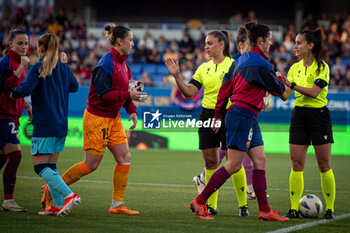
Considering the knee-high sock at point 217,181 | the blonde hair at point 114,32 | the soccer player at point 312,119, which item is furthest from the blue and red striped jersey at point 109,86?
the soccer player at point 312,119

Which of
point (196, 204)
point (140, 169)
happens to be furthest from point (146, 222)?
point (140, 169)

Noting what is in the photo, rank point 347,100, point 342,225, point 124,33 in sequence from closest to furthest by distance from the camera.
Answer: point 342,225 < point 124,33 < point 347,100

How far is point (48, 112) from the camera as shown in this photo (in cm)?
642

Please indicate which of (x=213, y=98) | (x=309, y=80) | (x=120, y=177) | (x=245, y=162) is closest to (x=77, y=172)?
(x=120, y=177)

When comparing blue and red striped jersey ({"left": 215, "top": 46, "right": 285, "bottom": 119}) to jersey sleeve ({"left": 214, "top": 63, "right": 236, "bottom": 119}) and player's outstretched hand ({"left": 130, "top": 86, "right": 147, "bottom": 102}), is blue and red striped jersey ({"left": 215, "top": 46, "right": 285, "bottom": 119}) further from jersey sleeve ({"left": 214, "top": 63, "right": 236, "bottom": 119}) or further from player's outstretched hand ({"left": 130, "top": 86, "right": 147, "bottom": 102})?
player's outstretched hand ({"left": 130, "top": 86, "right": 147, "bottom": 102})

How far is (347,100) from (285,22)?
12418 mm

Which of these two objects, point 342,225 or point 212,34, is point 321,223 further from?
point 212,34

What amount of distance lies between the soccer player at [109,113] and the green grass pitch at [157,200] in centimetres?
48

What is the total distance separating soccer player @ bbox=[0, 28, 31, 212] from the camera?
674 cm

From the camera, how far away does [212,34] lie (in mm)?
7109

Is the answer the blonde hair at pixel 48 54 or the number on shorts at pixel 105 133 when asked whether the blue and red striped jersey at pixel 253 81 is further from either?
the blonde hair at pixel 48 54

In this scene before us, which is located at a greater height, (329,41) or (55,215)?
(329,41)

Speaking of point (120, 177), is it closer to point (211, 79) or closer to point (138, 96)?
point (138, 96)

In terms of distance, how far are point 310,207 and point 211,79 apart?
77.1 inches
